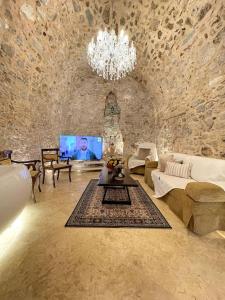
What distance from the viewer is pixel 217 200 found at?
190cm

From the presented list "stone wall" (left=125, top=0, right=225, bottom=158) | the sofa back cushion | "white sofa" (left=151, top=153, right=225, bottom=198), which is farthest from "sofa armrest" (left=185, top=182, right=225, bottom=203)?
"stone wall" (left=125, top=0, right=225, bottom=158)

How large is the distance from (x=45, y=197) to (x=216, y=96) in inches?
138

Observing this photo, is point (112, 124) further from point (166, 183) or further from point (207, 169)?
point (207, 169)

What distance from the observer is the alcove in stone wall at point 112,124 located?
21.7ft

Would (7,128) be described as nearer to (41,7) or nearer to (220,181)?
→ (41,7)

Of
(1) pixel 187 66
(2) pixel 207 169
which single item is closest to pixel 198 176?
(2) pixel 207 169

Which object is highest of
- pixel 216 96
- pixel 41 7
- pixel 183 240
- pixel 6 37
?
pixel 41 7

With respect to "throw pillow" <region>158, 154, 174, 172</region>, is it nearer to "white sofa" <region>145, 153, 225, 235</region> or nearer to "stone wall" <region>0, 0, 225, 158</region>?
"stone wall" <region>0, 0, 225, 158</region>

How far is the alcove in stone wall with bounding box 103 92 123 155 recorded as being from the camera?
662 centimetres

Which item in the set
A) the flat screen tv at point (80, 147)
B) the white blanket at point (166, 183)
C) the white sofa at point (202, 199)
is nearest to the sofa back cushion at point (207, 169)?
the white sofa at point (202, 199)

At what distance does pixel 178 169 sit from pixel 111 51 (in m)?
2.97

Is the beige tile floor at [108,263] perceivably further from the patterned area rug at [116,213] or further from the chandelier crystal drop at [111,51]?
the chandelier crystal drop at [111,51]

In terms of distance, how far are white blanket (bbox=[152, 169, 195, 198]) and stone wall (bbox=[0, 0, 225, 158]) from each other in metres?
0.78

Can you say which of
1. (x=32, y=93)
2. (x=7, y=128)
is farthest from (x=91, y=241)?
(x=32, y=93)
